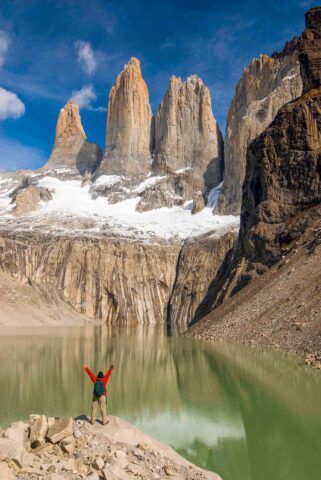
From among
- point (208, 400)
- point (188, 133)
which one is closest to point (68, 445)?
point (208, 400)

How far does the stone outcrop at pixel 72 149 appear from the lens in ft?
456

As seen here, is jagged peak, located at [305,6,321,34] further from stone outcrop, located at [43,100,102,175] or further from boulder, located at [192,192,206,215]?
stone outcrop, located at [43,100,102,175]

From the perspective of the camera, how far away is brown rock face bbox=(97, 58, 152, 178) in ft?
412

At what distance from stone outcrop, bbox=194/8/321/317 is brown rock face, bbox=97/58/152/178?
71223 millimetres

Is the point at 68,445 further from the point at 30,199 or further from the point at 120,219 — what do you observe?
the point at 30,199

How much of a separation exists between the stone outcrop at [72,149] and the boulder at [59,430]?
129989mm

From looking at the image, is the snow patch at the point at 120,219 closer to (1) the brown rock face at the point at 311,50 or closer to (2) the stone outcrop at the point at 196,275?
(2) the stone outcrop at the point at 196,275

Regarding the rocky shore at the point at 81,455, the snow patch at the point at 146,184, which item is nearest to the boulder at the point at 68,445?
the rocky shore at the point at 81,455

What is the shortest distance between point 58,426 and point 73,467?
3.89 ft

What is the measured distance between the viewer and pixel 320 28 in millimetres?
57000

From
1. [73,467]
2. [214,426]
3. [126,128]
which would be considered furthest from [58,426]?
[126,128]

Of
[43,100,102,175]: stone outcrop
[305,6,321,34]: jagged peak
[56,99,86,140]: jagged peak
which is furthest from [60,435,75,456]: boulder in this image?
[56,99,86,140]: jagged peak

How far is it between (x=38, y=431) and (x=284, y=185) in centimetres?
4681

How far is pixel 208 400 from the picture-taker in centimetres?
1661
